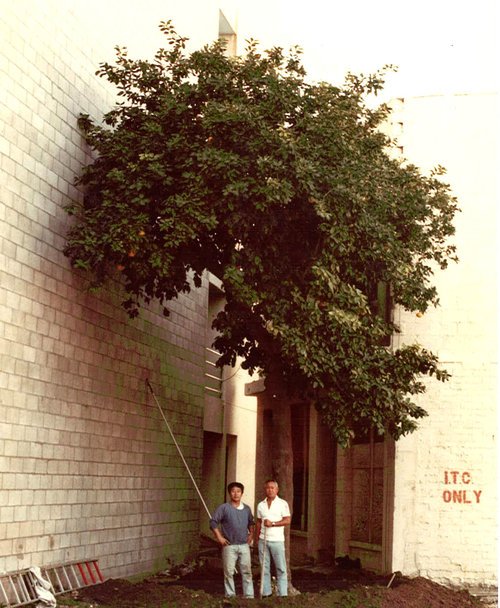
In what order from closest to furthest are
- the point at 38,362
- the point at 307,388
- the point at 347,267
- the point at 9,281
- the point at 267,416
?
the point at 9,281, the point at 38,362, the point at 347,267, the point at 307,388, the point at 267,416

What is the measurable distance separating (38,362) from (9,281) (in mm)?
1402

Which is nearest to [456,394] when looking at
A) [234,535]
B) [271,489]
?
[271,489]

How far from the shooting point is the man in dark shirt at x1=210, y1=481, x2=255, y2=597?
48.3 ft

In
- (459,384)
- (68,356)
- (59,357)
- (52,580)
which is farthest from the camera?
(459,384)

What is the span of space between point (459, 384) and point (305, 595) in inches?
219

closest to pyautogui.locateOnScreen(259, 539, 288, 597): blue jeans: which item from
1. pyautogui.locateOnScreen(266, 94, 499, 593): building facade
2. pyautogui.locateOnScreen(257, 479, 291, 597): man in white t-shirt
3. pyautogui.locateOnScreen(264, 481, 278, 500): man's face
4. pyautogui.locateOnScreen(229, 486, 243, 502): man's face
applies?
pyautogui.locateOnScreen(257, 479, 291, 597): man in white t-shirt

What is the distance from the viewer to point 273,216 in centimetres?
1509

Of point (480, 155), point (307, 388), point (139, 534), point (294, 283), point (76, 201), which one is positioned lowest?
point (139, 534)

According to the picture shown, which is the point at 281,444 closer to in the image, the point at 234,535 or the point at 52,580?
the point at 234,535

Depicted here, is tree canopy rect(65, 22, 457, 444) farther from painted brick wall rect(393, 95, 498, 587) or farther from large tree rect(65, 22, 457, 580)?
painted brick wall rect(393, 95, 498, 587)

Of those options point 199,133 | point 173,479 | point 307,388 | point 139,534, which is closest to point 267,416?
point 173,479

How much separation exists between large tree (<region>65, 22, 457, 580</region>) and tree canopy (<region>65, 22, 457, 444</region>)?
3 centimetres

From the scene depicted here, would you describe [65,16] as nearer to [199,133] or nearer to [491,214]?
[199,133]

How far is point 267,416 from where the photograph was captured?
29000mm
